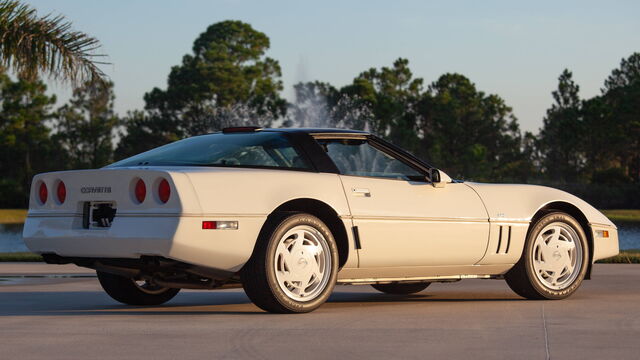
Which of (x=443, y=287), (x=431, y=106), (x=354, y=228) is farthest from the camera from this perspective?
(x=431, y=106)

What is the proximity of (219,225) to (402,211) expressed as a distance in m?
1.55

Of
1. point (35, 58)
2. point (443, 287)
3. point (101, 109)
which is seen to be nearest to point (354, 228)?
point (443, 287)

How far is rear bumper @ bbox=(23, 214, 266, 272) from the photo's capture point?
6.86 meters

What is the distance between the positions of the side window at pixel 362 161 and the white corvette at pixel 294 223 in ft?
0.04

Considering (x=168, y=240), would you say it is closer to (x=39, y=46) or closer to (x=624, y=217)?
(x=39, y=46)

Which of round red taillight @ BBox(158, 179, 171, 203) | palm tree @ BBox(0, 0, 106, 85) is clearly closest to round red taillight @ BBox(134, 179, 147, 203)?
round red taillight @ BBox(158, 179, 171, 203)

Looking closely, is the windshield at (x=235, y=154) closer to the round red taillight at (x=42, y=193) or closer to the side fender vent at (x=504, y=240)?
the round red taillight at (x=42, y=193)

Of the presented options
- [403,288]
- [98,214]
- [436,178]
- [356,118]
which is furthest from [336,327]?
[356,118]

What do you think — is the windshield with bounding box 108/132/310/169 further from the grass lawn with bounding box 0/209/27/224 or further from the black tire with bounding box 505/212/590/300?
the grass lawn with bounding box 0/209/27/224

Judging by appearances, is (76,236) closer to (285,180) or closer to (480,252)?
(285,180)

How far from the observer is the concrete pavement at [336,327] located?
5594 millimetres

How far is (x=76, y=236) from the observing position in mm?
7309

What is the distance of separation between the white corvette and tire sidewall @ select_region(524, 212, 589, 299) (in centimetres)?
1

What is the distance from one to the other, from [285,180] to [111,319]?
57.9 inches
